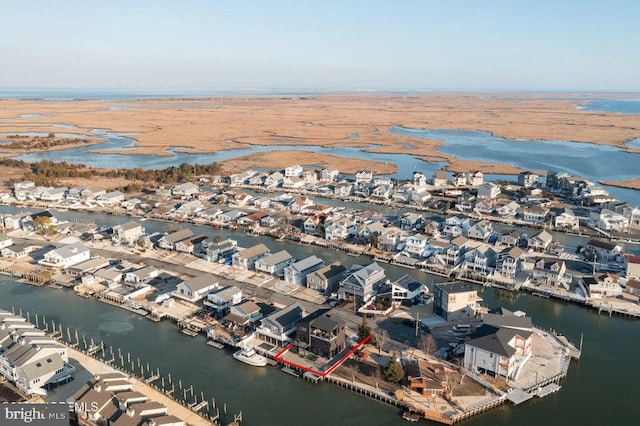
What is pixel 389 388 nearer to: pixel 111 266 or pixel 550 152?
pixel 111 266

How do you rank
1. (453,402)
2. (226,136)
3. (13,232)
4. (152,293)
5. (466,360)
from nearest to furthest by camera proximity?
(453,402) < (466,360) < (152,293) < (13,232) < (226,136)

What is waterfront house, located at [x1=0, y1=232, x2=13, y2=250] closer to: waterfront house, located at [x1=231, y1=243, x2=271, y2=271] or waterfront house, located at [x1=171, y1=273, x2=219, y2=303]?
waterfront house, located at [x1=171, y1=273, x2=219, y2=303]

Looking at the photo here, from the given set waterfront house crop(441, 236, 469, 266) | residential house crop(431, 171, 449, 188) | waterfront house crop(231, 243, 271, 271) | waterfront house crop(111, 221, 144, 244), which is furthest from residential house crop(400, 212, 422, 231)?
waterfront house crop(111, 221, 144, 244)

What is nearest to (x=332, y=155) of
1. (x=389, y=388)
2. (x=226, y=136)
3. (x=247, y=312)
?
(x=226, y=136)

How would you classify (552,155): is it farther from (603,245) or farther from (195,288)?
(195,288)

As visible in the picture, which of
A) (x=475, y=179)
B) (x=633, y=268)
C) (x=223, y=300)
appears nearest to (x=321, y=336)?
(x=223, y=300)

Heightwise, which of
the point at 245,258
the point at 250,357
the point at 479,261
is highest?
the point at 245,258

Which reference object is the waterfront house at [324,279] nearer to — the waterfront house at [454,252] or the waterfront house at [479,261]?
the waterfront house at [454,252]
